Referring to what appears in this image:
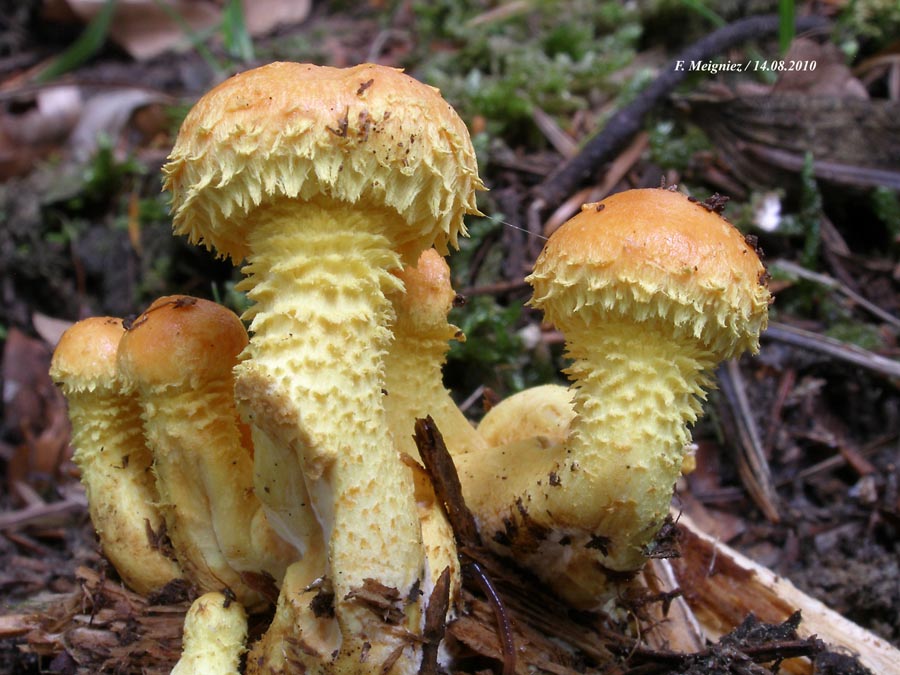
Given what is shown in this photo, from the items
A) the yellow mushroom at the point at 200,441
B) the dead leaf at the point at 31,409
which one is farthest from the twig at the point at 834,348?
the dead leaf at the point at 31,409

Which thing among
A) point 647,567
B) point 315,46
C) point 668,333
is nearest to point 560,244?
point 668,333

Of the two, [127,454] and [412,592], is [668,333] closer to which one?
[412,592]

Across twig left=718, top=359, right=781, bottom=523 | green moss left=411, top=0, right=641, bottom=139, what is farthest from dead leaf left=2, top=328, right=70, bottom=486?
twig left=718, top=359, right=781, bottom=523

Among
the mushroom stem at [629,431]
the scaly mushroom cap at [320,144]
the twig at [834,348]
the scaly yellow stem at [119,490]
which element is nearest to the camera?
the scaly mushroom cap at [320,144]

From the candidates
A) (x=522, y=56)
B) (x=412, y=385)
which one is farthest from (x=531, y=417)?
(x=522, y=56)

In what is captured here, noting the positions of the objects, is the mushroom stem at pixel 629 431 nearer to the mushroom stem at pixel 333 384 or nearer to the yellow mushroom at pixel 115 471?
the mushroom stem at pixel 333 384

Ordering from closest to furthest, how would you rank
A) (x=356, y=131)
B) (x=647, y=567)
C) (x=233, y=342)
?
(x=356, y=131) → (x=233, y=342) → (x=647, y=567)

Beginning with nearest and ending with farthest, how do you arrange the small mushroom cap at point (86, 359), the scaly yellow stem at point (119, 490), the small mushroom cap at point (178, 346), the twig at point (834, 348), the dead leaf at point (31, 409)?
the small mushroom cap at point (178, 346) < the small mushroom cap at point (86, 359) < the scaly yellow stem at point (119, 490) < the twig at point (834, 348) < the dead leaf at point (31, 409)

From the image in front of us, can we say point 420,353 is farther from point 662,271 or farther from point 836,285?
point 836,285
